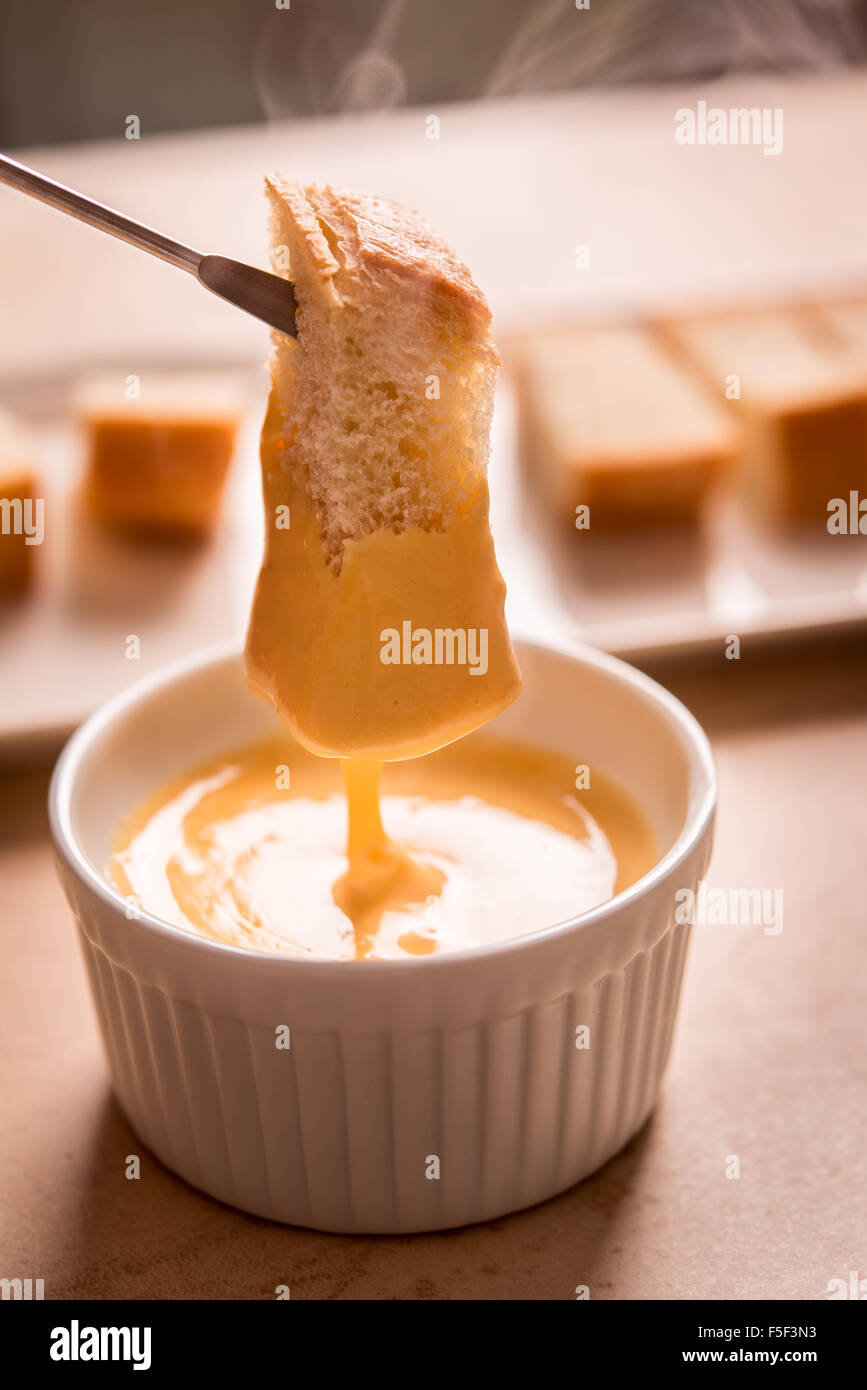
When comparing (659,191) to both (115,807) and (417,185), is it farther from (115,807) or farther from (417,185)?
(115,807)

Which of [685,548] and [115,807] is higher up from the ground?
[685,548]

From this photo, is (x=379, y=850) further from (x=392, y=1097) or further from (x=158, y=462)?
(x=158, y=462)

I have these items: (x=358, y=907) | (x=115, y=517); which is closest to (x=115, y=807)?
(x=358, y=907)

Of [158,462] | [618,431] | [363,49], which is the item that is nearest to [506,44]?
[363,49]

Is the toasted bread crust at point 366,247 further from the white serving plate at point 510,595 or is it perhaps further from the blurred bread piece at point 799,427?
the blurred bread piece at point 799,427

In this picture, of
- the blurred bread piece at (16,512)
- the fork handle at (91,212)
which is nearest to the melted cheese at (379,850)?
the fork handle at (91,212)

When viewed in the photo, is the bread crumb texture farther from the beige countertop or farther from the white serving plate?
the white serving plate

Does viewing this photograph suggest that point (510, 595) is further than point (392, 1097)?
Yes
